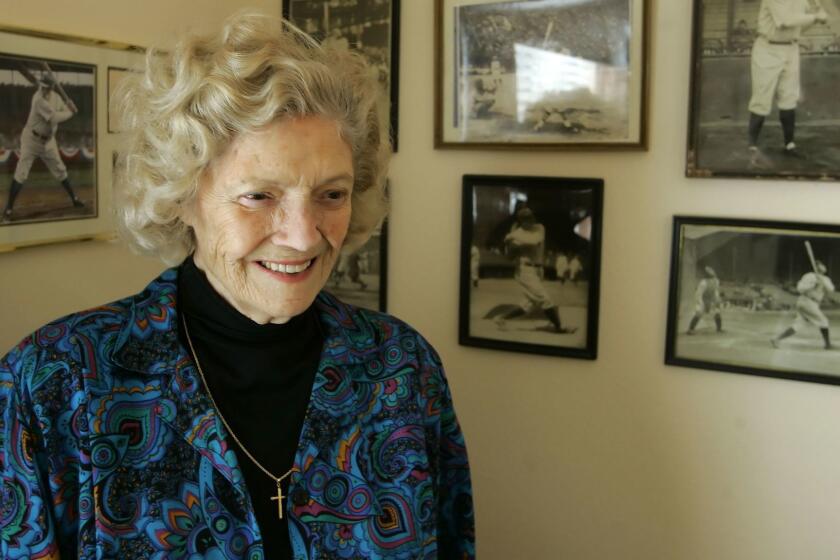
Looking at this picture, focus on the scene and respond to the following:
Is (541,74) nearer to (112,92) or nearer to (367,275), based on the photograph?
(367,275)

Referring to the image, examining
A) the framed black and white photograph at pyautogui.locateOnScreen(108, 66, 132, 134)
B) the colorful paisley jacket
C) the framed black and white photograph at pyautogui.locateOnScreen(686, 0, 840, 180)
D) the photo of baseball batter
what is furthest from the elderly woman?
the framed black and white photograph at pyautogui.locateOnScreen(686, 0, 840, 180)

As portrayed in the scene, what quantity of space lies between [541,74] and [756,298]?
0.63m

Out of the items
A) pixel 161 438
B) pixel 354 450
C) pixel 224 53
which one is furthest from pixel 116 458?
pixel 224 53

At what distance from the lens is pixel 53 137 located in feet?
5.06

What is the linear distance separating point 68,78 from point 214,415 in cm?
76

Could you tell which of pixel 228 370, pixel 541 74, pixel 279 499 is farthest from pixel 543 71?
pixel 279 499

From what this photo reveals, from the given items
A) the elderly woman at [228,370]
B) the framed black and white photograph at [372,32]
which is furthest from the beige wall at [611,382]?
the elderly woman at [228,370]

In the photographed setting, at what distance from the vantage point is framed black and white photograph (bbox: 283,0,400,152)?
6.49ft

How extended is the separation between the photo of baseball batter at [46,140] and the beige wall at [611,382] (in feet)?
0.28

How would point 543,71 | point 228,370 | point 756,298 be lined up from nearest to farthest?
point 228,370, point 756,298, point 543,71

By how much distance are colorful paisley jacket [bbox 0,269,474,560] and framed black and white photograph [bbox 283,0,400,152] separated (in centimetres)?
79

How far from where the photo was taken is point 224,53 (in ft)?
3.84

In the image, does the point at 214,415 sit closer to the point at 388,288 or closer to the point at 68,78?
the point at 68,78

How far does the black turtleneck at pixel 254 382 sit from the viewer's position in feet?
4.00
